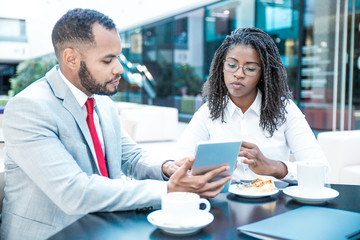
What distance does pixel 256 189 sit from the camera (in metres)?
1.25

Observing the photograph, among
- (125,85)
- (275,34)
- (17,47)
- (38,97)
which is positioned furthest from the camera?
(17,47)

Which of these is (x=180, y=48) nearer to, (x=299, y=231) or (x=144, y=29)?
(x=144, y=29)

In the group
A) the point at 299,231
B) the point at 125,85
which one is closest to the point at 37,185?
the point at 299,231

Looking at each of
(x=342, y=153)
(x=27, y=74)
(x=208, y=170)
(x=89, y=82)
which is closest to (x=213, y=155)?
(x=208, y=170)

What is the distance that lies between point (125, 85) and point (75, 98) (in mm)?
12572

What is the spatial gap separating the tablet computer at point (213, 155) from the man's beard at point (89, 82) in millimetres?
484

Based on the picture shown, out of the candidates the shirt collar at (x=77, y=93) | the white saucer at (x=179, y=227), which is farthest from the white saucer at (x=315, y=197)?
the shirt collar at (x=77, y=93)

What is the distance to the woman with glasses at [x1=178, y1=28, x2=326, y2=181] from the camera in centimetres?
179

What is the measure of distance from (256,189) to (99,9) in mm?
10430

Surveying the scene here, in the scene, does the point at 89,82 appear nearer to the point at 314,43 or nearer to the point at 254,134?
the point at 254,134

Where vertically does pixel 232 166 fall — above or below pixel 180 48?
below

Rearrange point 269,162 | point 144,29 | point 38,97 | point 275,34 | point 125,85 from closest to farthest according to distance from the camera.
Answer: point 38,97 → point 269,162 → point 275,34 → point 144,29 → point 125,85

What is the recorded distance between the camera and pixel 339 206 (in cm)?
113

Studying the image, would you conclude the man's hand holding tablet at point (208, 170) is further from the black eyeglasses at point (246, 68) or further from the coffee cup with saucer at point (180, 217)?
the black eyeglasses at point (246, 68)
